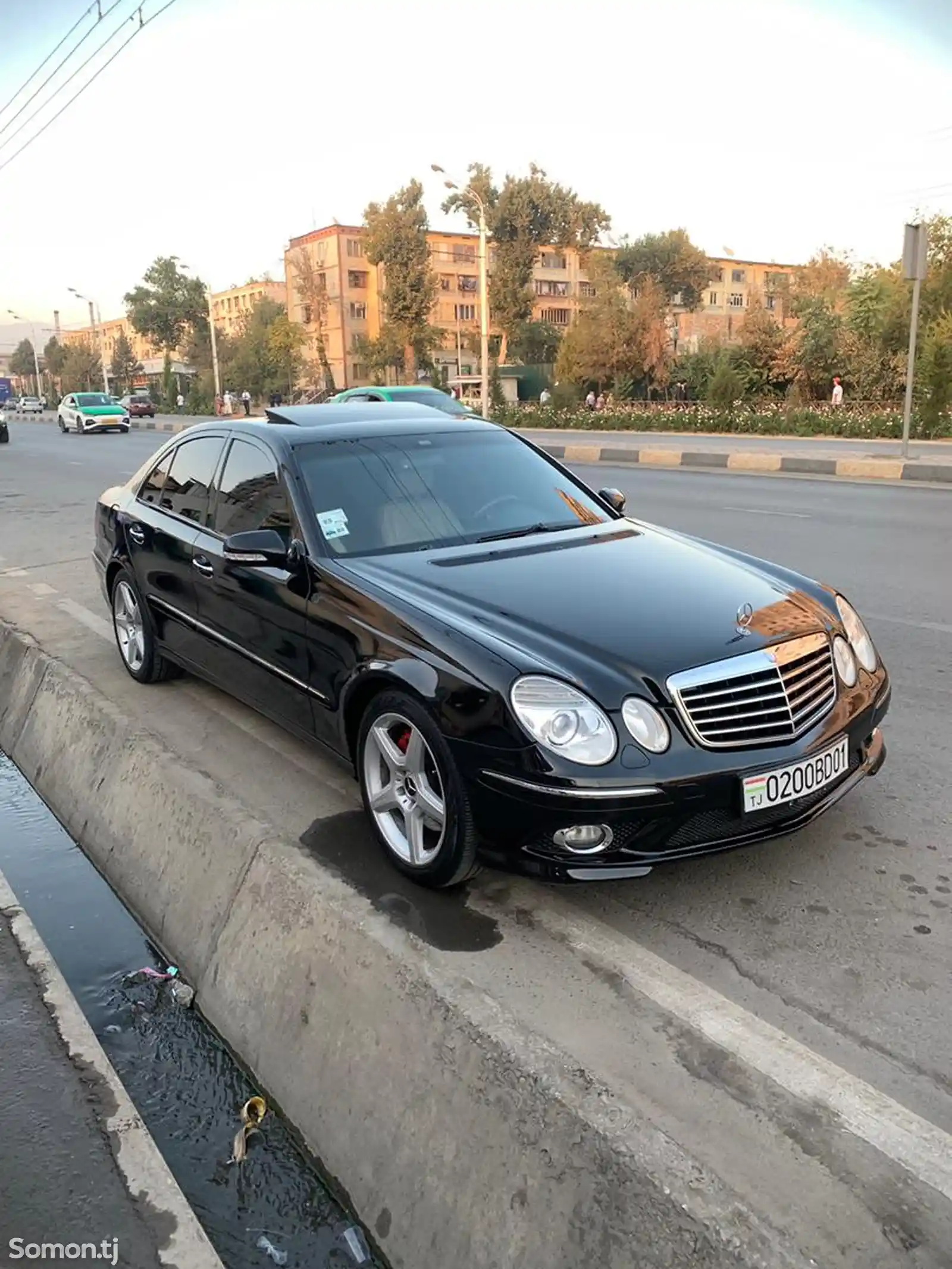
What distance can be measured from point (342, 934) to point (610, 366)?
45.2 meters

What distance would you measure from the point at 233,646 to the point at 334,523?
797 millimetres

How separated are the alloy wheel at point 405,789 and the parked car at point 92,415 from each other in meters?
41.4

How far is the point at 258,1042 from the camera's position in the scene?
2.97m

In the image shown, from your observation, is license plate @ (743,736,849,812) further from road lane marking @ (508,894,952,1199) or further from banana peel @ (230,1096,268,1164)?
banana peel @ (230,1096,268,1164)

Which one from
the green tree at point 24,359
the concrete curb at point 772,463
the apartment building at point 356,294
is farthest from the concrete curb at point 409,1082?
the green tree at point 24,359

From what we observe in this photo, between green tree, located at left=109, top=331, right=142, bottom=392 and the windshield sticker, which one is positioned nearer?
the windshield sticker

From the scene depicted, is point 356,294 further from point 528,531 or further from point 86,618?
point 528,531

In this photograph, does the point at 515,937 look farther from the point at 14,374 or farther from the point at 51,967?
the point at 14,374

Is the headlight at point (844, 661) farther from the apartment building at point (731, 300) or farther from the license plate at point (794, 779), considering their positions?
the apartment building at point (731, 300)

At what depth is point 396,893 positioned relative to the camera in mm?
3312

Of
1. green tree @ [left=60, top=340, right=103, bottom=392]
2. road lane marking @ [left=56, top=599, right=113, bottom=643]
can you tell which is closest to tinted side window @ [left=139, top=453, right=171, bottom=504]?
road lane marking @ [left=56, top=599, right=113, bottom=643]

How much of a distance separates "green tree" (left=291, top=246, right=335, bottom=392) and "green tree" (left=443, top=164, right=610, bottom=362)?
18993 mm

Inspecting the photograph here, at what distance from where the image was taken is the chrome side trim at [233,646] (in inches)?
151

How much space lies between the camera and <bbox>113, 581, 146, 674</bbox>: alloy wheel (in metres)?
5.65
